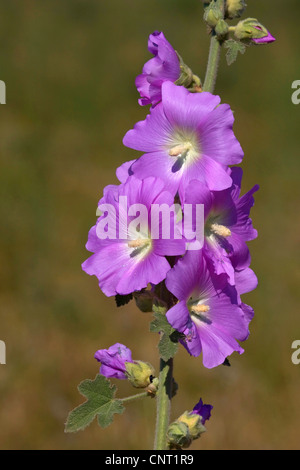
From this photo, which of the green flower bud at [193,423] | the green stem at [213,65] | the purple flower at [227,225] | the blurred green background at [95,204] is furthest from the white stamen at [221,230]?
the blurred green background at [95,204]

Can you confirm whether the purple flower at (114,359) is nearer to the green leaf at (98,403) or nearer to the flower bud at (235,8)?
the green leaf at (98,403)

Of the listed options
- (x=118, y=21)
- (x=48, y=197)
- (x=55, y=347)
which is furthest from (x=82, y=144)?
(x=55, y=347)

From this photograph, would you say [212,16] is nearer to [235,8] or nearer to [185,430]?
[235,8]

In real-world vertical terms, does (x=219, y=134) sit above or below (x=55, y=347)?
above

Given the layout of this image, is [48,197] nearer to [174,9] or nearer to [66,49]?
[66,49]

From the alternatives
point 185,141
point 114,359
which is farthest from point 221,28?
point 114,359

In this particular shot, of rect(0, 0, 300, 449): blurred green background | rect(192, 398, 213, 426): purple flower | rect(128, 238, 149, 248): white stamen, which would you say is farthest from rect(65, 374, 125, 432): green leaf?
rect(0, 0, 300, 449): blurred green background
